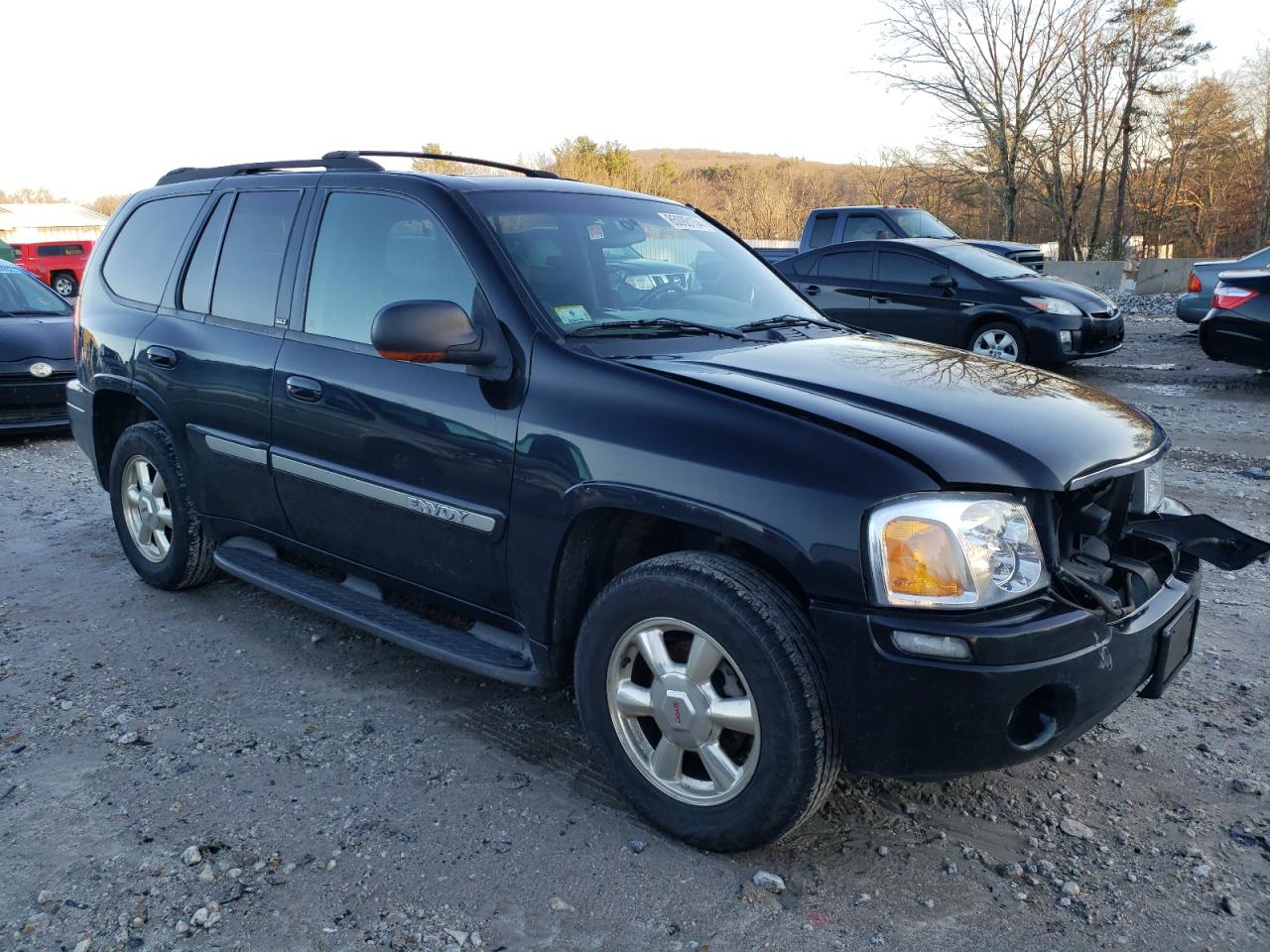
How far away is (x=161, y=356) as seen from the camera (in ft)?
14.0

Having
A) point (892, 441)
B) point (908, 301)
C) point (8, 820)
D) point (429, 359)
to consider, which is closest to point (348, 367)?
point (429, 359)

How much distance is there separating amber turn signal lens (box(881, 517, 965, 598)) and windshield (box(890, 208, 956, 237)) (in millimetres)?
13079

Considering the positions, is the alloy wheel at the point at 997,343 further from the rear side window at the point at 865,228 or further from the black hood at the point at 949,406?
the black hood at the point at 949,406

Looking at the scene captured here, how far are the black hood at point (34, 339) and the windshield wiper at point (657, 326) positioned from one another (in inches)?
283

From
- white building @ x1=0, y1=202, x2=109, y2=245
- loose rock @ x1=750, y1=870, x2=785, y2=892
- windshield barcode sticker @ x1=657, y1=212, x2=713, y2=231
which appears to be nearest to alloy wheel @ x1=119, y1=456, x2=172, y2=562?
windshield barcode sticker @ x1=657, y1=212, x2=713, y2=231

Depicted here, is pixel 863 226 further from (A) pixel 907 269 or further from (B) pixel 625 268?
(B) pixel 625 268

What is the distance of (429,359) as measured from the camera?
2.94 m

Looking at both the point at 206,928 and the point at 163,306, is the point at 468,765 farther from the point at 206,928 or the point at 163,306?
the point at 163,306

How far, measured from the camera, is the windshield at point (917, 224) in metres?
14.7

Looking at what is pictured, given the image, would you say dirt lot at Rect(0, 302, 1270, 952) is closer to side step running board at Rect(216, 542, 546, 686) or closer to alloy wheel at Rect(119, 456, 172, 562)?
side step running board at Rect(216, 542, 546, 686)

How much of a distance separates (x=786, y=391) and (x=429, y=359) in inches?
41.3

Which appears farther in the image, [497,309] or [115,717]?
[115,717]

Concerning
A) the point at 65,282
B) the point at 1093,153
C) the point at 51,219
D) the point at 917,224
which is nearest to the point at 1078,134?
the point at 1093,153

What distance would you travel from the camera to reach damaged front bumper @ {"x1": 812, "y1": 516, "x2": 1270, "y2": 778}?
2.24m
